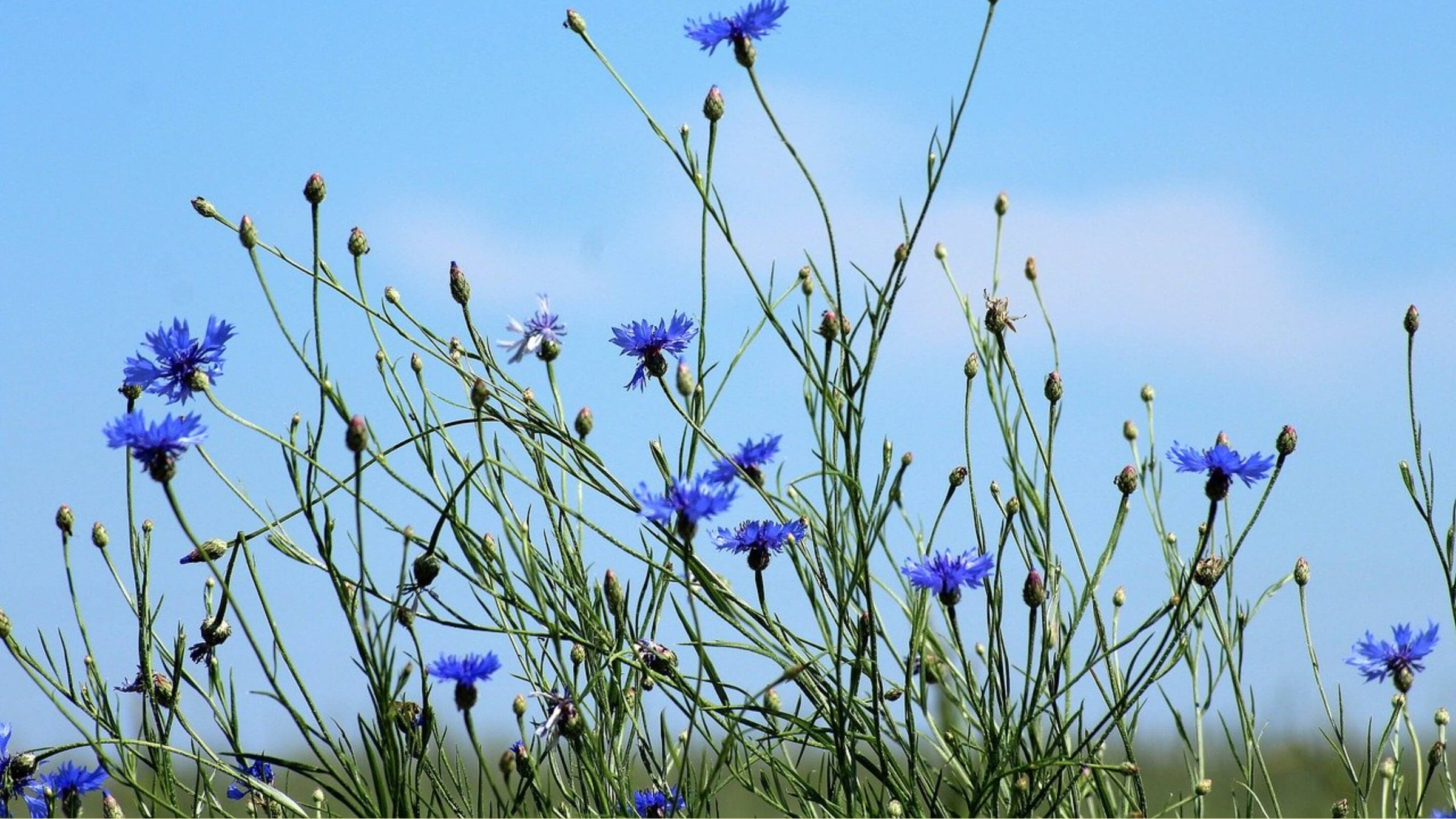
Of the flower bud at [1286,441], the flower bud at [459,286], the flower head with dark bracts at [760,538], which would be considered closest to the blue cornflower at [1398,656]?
the flower bud at [1286,441]

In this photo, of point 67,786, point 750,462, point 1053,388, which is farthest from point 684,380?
point 67,786

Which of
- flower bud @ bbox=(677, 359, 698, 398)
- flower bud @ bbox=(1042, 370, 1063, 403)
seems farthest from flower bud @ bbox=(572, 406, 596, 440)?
flower bud @ bbox=(1042, 370, 1063, 403)

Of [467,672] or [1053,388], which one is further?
[1053,388]

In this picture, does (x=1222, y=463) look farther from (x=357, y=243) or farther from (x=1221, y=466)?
(x=357, y=243)

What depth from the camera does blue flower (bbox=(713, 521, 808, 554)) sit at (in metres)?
2.08

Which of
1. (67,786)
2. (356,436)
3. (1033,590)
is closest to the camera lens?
(356,436)

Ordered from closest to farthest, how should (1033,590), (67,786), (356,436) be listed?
(356,436)
(1033,590)
(67,786)

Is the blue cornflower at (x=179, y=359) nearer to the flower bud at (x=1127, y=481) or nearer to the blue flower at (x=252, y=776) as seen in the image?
the blue flower at (x=252, y=776)

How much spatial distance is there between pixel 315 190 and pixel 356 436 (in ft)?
2.01

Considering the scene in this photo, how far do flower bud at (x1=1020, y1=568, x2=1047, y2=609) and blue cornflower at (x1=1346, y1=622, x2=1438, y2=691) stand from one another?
696mm

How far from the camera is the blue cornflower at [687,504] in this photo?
1.68 meters

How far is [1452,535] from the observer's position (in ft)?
8.11

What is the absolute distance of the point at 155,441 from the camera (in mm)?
1730

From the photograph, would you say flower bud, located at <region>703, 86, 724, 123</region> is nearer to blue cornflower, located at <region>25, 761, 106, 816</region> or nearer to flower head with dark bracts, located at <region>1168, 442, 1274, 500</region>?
flower head with dark bracts, located at <region>1168, 442, 1274, 500</region>
